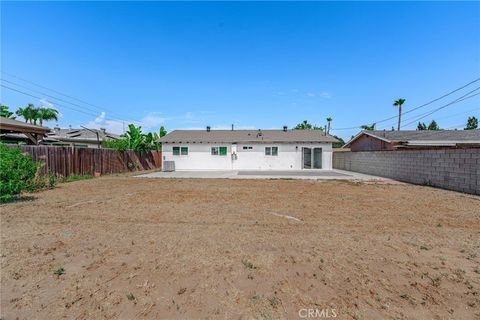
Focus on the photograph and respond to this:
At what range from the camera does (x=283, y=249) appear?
140 inches

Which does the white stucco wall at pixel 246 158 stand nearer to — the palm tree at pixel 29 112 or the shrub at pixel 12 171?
the shrub at pixel 12 171

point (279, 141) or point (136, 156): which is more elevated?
point (279, 141)

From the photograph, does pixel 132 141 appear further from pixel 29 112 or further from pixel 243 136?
pixel 29 112

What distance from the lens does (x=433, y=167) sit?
1070cm

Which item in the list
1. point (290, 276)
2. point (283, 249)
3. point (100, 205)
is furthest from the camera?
point (100, 205)

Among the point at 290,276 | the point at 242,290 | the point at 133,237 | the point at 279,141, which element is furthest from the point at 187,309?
the point at 279,141

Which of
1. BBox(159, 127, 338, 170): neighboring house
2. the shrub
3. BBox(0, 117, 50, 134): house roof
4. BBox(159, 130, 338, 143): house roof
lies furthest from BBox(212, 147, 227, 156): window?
the shrub

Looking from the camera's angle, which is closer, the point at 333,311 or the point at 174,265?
the point at 333,311

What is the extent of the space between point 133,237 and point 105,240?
0.44 m

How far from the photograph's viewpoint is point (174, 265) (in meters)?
3.05

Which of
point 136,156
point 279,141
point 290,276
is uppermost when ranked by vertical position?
point 279,141

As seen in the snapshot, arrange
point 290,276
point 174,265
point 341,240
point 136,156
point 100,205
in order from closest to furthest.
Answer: point 290,276
point 174,265
point 341,240
point 100,205
point 136,156

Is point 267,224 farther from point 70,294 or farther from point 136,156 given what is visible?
point 136,156

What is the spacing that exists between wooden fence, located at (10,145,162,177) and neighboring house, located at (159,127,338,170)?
9.74ft
